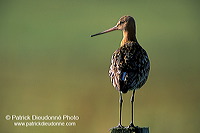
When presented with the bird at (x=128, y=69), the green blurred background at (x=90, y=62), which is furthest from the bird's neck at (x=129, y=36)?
the green blurred background at (x=90, y=62)

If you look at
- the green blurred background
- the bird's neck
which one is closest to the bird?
the bird's neck

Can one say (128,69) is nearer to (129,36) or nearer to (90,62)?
(129,36)

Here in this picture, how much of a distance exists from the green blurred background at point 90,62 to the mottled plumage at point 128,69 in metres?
2.10

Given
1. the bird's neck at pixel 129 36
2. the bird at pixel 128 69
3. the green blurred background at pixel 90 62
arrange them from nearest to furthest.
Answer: the bird at pixel 128 69
the bird's neck at pixel 129 36
the green blurred background at pixel 90 62

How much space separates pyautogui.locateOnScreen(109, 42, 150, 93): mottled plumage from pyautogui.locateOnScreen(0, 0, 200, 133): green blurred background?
2100 mm

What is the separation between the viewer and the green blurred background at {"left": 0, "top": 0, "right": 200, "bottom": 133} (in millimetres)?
13296

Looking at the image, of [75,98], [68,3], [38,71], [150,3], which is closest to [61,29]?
[68,3]

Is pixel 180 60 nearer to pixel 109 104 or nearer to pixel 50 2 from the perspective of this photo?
pixel 109 104

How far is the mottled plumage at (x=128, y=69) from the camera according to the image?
8.98 m

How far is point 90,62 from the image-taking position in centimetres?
1789

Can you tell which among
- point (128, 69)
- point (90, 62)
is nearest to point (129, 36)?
point (128, 69)

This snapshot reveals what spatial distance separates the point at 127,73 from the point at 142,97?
560 centimetres

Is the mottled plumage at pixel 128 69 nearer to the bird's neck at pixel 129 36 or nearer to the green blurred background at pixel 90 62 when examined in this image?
the bird's neck at pixel 129 36

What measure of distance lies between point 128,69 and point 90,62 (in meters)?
8.77
